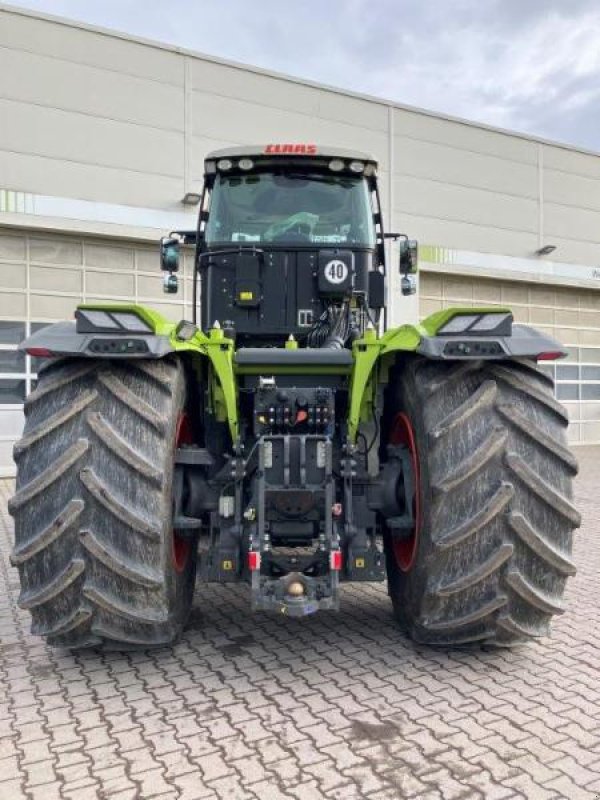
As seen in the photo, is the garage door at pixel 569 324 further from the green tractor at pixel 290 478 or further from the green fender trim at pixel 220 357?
the green fender trim at pixel 220 357

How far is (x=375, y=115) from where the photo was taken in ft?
53.4

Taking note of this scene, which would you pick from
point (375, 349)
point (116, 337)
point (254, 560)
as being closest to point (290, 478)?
point (254, 560)

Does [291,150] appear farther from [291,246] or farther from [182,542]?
[182,542]

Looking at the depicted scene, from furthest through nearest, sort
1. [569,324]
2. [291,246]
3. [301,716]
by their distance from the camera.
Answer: [569,324], [291,246], [301,716]

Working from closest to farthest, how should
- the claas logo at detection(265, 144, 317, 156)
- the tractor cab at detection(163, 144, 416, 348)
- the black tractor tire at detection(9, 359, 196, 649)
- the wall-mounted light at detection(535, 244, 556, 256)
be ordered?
the black tractor tire at detection(9, 359, 196, 649)
the tractor cab at detection(163, 144, 416, 348)
the claas logo at detection(265, 144, 317, 156)
the wall-mounted light at detection(535, 244, 556, 256)

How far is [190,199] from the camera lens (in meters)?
13.6

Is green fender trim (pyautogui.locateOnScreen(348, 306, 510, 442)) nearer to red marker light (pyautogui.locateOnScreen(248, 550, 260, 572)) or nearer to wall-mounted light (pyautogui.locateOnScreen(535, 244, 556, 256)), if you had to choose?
red marker light (pyautogui.locateOnScreen(248, 550, 260, 572))

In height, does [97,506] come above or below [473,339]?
below

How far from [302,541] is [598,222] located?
19218 millimetres

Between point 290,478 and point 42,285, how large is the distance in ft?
34.1

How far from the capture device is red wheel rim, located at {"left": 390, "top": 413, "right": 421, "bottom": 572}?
3545 millimetres

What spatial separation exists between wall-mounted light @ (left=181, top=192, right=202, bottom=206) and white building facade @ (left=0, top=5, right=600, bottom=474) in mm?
91

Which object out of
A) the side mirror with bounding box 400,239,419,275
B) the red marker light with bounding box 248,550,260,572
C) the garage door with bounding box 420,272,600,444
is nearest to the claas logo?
the side mirror with bounding box 400,239,419,275

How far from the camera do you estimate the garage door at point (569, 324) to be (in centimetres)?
1830
